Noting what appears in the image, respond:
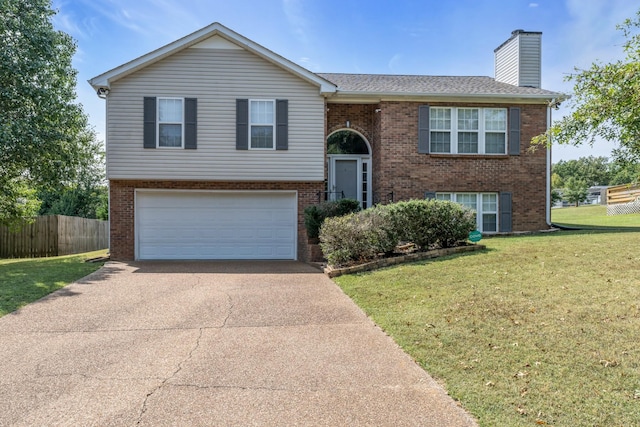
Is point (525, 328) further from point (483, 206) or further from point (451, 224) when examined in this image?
point (483, 206)

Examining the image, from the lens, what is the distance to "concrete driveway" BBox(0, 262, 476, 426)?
373 centimetres

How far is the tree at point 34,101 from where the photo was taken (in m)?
13.1

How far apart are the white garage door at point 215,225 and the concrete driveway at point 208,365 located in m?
5.58

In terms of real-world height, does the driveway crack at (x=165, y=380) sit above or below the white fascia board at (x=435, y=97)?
below

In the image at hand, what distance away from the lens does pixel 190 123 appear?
1352 cm

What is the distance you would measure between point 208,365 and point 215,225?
9611mm

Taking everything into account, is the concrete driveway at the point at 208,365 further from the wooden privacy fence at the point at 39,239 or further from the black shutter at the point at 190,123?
the wooden privacy fence at the point at 39,239

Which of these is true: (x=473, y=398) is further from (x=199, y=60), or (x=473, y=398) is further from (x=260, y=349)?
(x=199, y=60)

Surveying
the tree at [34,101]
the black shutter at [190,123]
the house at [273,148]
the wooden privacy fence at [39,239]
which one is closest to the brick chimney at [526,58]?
the house at [273,148]

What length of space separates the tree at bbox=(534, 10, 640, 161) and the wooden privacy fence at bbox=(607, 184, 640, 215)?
1937 centimetres

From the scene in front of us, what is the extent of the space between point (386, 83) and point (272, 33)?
4.18 m

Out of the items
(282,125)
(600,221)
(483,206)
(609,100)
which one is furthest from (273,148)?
(600,221)

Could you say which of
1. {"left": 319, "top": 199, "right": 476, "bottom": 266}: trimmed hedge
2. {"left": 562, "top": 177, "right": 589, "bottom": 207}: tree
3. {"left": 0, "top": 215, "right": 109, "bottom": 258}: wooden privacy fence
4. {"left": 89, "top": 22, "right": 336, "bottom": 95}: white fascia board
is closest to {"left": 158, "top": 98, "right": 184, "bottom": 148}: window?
{"left": 89, "top": 22, "right": 336, "bottom": 95}: white fascia board

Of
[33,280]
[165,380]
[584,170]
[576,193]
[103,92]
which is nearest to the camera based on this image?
[165,380]
